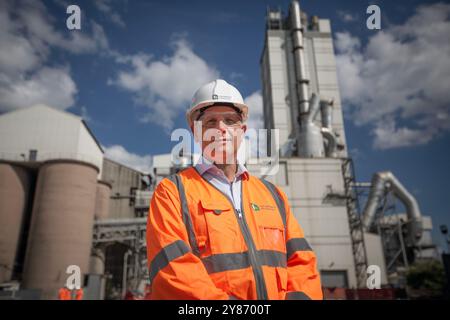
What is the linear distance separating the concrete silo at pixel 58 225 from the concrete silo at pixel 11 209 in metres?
1.82

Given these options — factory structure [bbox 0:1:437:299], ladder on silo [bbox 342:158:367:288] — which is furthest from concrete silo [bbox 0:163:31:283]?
ladder on silo [bbox 342:158:367:288]

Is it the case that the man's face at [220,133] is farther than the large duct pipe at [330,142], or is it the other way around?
the large duct pipe at [330,142]

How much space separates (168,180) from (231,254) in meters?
0.57

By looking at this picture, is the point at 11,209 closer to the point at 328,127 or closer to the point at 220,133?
the point at 220,133

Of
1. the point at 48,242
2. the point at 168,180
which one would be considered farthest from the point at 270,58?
the point at 168,180

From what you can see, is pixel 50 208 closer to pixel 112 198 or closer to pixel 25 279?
pixel 25 279

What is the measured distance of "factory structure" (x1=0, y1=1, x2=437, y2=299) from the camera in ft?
72.8

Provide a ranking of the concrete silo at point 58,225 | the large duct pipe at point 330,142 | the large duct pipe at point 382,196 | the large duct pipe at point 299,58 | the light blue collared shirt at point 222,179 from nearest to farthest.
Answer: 1. the light blue collared shirt at point 222,179
2. the concrete silo at point 58,225
3. the large duct pipe at point 330,142
4. the large duct pipe at point 382,196
5. the large duct pipe at point 299,58

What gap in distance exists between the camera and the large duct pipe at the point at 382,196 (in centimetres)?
2975

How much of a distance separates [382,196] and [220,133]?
3245 cm

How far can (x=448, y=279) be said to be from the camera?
24.9 feet

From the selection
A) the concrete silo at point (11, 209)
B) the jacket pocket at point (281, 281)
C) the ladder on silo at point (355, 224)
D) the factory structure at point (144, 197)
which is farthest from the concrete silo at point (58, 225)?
the jacket pocket at point (281, 281)

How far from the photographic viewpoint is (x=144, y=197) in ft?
109

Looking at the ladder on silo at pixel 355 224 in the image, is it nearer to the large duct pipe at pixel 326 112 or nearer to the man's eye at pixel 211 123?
the large duct pipe at pixel 326 112
